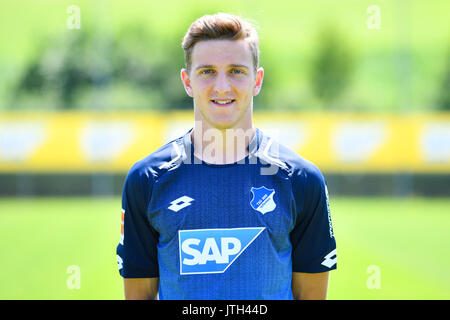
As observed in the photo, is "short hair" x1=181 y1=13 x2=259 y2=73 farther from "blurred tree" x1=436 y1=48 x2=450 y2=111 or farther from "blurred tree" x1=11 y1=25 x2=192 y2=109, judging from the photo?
"blurred tree" x1=436 y1=48 x2=450 y2=111

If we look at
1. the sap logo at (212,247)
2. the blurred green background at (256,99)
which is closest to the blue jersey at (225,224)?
the sap logo at (212,247)

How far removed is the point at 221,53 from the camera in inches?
87.0

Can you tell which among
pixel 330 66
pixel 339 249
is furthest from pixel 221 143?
pixel 330 66

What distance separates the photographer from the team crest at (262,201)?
2277mm

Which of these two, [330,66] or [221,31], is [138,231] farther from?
[330,66]

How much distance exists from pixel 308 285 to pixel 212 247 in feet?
1.46

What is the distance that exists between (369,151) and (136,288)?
1350cm

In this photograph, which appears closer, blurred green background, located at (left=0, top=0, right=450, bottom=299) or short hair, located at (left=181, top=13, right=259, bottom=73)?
short hair, located at (left=181, top=13, right=259, bottom=73)

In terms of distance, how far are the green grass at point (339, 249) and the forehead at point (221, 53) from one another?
4.53 m

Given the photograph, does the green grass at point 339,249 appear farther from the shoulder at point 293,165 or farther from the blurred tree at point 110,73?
the blurred tree at point 110,73

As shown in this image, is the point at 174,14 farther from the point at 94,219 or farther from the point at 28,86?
the point at 94,219

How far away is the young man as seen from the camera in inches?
88.0

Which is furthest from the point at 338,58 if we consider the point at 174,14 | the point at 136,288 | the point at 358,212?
the point at 136,288

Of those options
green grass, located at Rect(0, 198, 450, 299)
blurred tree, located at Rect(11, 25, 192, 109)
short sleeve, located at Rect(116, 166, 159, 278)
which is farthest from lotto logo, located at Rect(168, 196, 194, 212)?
blurred tree, located at Rect(11, 25, 192, 109)
